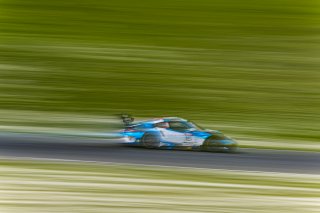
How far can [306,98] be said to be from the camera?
1619cm

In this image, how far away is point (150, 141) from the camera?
10.2 metres

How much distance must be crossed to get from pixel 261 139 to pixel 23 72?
23.7 ft

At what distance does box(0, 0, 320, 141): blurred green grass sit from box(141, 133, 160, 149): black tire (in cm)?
394

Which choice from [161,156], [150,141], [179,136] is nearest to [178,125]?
[179,136]

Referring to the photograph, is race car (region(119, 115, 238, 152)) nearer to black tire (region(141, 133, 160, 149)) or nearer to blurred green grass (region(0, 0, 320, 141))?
black tire (region(141, 133, 160, 149))

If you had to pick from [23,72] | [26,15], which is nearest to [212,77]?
[23,72]

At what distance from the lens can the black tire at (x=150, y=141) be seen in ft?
33.3

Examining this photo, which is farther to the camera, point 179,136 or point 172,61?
point 172,61

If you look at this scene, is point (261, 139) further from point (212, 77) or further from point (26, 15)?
point (26, 15)

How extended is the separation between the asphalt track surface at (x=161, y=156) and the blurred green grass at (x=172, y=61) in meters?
3.76

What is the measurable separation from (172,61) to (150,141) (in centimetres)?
771

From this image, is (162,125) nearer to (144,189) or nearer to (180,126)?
(180,126)

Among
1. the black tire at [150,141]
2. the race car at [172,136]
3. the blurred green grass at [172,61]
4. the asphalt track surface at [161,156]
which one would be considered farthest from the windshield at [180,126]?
the blurred green grass at [172,61]

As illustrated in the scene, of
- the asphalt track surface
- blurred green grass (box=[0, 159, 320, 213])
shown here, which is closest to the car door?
the asphalt track surface
